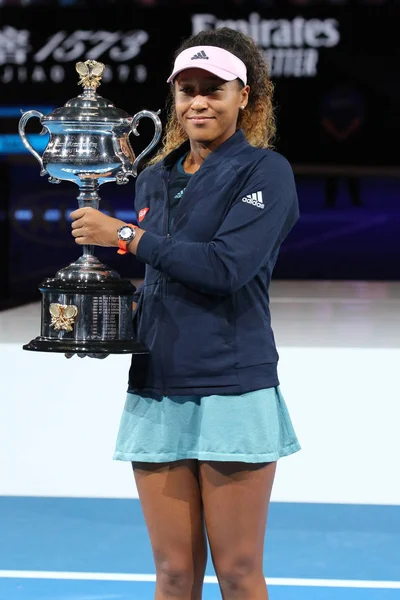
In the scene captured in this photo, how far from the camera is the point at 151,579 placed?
310cm

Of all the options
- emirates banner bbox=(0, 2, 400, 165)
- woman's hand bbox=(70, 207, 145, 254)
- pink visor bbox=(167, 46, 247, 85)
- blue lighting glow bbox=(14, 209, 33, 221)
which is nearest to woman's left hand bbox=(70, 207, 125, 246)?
woman's hand bbox=(70, 207, 145, 254)

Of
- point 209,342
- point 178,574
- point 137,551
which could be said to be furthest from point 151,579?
point 209,342

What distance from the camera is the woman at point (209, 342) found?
1.92m

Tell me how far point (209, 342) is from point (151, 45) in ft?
20.4

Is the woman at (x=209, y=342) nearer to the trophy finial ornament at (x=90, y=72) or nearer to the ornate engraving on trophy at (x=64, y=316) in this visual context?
the ornate engraving on trophy at (x=64, y=316)

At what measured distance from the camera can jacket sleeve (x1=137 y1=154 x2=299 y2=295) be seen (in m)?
1.87

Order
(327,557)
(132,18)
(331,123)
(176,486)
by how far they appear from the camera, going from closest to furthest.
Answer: (176,486) → (327,557) → (132,18) → (331,123)

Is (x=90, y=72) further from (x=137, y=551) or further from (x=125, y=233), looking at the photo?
(x=137, y=551)

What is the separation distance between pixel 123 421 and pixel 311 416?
6.04 ft

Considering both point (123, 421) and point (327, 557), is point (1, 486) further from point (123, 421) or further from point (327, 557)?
point (123, 421)

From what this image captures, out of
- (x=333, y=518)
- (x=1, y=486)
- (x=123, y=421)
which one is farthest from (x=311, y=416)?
(x=123, y=421)

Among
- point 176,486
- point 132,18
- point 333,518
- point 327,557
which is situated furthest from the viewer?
point 132,18

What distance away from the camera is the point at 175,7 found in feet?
25.7

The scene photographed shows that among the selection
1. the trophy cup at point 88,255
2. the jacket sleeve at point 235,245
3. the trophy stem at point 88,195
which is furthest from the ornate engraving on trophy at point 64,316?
the jacket sleeve at point 235,245
